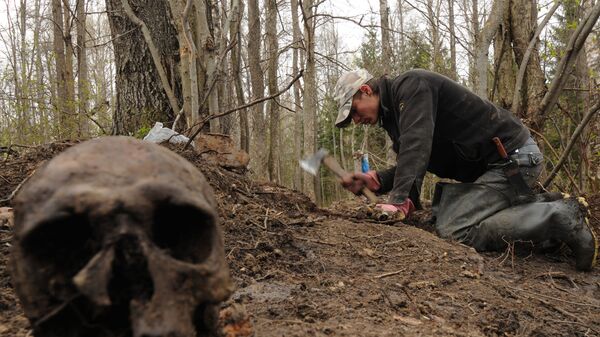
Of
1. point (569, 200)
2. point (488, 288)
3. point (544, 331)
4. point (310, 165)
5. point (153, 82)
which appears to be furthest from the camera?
point (153, 82)

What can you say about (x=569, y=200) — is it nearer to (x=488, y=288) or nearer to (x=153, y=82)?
(x=488, y=288)

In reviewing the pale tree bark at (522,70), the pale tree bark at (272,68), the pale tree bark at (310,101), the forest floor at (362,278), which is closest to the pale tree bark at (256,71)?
the pale tree bark at (272,68)

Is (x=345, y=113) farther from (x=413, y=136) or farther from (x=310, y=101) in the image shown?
(x=310, y=101)

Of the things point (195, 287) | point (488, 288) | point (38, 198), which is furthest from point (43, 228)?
point (488, 288)

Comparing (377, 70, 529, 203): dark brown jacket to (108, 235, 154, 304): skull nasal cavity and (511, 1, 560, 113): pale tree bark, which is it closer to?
(511, 1, 560, 113): pale tree bark

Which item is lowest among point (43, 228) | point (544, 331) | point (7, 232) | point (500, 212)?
point (544, 331)

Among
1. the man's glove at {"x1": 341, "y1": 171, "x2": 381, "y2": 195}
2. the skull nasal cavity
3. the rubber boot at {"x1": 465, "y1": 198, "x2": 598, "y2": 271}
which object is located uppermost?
the skull nasal cavity

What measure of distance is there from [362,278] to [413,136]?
1689mm

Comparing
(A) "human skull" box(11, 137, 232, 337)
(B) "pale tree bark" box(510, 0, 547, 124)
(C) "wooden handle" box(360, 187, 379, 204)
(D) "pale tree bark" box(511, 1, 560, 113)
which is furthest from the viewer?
(B) "pale tree bark" box(510, 0, 547, 124)

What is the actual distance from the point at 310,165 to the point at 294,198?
1.74 ft

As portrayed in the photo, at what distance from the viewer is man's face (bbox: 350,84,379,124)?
4.80 m

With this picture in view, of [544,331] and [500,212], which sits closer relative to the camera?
[544,331]

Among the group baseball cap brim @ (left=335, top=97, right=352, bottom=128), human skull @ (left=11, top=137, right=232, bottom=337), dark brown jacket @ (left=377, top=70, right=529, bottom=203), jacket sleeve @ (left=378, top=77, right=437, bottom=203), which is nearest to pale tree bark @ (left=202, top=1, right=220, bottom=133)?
baseball cap brim @ (left=335, top=97, right=352, bottom=128)

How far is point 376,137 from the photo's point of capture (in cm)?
2698
